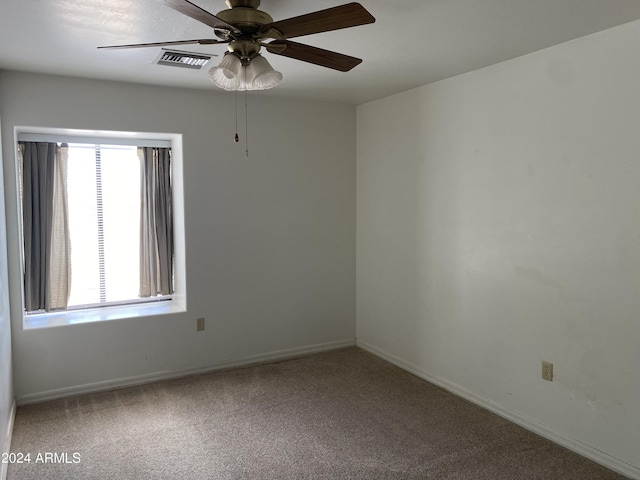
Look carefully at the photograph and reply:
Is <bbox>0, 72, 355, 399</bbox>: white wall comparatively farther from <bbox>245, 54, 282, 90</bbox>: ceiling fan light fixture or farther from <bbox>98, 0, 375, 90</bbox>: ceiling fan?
<bbox>245, 54, 282, 90</bbox>: ceiling fan light fixture

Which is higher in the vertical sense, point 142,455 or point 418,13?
point 418,13

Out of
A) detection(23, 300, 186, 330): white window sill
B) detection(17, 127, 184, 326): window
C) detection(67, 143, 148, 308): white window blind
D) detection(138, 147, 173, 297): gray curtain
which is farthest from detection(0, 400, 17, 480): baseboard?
detection(138, 147, 173, 297): gray curtain

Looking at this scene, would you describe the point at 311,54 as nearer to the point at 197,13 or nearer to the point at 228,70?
the point at 228,70

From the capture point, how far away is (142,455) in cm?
285

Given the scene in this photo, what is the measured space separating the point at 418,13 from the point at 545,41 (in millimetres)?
933

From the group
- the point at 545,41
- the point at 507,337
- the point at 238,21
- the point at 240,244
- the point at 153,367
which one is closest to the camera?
the point at 238,21

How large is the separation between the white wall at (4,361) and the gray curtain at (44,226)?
498 millimetres

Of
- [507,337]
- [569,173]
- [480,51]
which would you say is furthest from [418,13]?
[507,337]

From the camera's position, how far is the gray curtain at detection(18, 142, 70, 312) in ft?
12.4

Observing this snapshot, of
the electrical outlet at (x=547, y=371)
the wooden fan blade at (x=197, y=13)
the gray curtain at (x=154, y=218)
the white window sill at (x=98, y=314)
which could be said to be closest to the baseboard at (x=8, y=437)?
the white window sill at (x=98, y=314)

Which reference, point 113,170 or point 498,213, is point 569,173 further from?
point 113,170

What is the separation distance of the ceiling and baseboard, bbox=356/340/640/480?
2318 mm

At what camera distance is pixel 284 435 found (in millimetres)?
3074

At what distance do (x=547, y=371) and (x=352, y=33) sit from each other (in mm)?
2316
